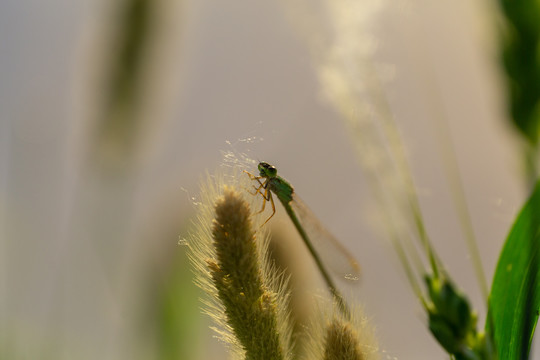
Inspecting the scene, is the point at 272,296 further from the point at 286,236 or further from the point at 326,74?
the point at 286,236

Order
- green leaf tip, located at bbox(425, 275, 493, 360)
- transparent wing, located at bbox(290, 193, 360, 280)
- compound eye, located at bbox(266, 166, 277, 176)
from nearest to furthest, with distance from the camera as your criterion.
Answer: green leaf tip, located at bbox(425, 275, 493, 360) → compound eye, located at bbox(266, 166, 277, 176) → transparent wing, located at bbox(290, 193, 360, 280)

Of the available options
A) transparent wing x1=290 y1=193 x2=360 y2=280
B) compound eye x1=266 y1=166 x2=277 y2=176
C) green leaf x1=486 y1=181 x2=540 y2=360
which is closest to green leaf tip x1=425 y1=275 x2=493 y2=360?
green leaf x1=486 y1=181 x2=540 y2=360

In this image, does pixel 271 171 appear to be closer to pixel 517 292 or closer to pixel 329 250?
pixel 329 250

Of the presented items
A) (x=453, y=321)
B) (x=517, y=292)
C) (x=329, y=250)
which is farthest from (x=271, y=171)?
(x=453, y=321)

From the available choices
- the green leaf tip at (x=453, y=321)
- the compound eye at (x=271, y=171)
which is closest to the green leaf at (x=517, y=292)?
the green leaf tip at (x=453, y=321)

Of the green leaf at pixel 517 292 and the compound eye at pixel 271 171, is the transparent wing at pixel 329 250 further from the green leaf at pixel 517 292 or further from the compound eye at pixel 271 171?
the green leaf at pixel 517 292

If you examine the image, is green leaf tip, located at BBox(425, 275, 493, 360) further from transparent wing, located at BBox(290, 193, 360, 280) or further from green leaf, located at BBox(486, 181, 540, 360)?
transparent wing, located at BBox(290, 193, 360, 280)
